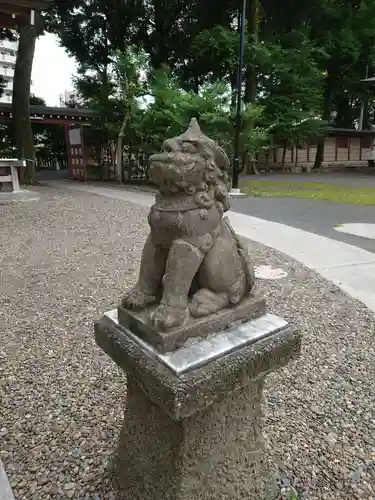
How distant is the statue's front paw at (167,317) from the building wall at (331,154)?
20.6m

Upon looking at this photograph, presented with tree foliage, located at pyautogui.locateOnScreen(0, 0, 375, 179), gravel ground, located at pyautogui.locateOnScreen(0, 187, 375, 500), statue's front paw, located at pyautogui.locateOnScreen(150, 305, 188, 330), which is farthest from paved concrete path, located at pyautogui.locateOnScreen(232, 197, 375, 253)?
statue's front paw, located at pyautogui.locateOnScreen(150, 305, 188, 330)

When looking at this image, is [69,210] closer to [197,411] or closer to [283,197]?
[283,197]

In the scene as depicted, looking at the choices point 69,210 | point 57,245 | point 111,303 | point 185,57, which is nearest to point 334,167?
point 185,57

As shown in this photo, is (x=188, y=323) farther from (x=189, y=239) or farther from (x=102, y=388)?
(x=102, y=388)

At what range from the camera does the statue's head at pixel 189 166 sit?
132 centimetres

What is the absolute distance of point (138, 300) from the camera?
1.49 metres

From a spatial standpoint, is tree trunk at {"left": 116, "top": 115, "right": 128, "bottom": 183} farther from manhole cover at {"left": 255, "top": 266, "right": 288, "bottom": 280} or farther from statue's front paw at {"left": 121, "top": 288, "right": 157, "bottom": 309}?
statue's front paw at {"left": 121, "top": 288, "right": 157, "bottom": 309}

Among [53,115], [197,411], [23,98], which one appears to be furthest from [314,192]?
[197,411]

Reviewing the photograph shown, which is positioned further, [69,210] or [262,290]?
[69,210]

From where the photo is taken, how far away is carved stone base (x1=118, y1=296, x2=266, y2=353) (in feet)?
4.24

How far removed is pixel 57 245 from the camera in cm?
561

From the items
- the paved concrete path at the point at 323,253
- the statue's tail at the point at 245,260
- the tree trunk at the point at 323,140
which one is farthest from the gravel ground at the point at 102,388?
the tree trunk at the point at 323,140

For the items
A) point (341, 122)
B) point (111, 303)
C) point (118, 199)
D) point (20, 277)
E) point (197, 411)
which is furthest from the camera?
point (341, 122)

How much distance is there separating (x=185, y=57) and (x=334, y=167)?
1009 centimetres
